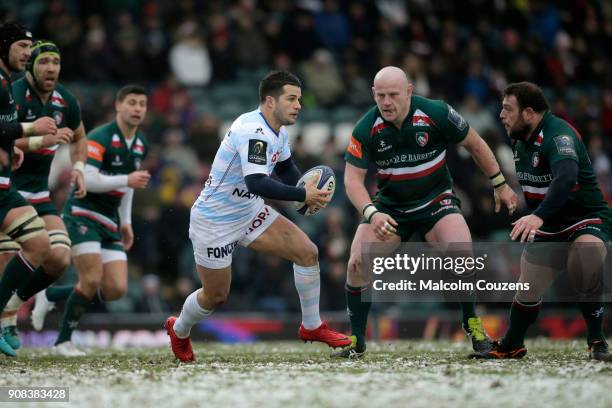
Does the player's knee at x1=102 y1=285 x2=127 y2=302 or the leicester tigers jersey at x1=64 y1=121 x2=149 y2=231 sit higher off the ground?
the leicester tigers jersey at x1=64 y1=121 x2=149 y2=231

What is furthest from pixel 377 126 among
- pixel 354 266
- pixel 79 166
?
pixel 79 166

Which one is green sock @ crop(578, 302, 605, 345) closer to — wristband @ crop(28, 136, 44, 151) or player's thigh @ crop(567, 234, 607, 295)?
player's thigh @ crop(567, 234, 607, 295)

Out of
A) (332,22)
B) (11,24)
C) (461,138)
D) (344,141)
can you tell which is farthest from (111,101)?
(461,138)

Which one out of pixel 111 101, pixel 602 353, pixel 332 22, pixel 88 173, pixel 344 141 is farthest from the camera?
pixel 332 22

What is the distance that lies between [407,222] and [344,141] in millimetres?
9273

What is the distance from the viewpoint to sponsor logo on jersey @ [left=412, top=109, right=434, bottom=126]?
33.5ft

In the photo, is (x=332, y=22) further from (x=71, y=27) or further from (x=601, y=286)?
(x=601, y=286)

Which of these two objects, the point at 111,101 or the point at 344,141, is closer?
the point at 111,101

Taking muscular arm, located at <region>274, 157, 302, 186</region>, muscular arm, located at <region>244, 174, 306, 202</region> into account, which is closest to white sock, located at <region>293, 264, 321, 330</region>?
muscular arm, located at <region>274, 157, 302, 186</region>

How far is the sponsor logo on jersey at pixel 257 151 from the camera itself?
368 inches

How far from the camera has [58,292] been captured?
1283 centimetres

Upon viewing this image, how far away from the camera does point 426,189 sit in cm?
1039

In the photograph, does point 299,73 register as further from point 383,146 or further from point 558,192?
point 558,192

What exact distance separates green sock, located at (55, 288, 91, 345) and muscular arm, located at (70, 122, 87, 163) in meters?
1.68
